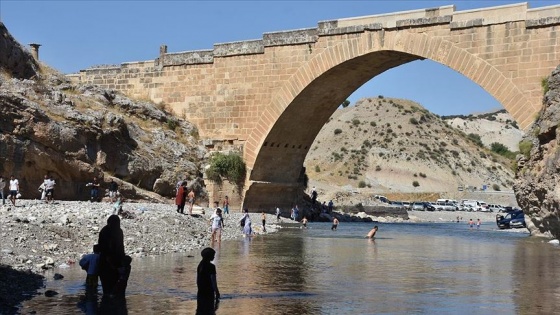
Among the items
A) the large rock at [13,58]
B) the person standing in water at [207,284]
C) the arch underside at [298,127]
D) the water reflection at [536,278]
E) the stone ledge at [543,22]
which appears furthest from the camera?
the arch underside at [298,127]

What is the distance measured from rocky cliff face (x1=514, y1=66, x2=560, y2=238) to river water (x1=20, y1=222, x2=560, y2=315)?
1875mm

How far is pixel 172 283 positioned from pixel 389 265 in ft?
20.1

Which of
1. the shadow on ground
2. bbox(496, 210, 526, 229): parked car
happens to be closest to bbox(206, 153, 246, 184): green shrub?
bbox(496, 210, 526, 229): parked car

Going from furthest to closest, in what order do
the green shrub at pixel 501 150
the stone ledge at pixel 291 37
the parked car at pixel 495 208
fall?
1. the green shrub at pixel 501 150
2. the parked car at pixel 495 208
3. the stone ledge at pixel 291 37

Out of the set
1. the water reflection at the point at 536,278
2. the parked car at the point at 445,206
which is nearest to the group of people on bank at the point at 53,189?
the water reflection at the point at 536,278

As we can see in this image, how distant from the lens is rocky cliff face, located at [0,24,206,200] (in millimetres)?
30250

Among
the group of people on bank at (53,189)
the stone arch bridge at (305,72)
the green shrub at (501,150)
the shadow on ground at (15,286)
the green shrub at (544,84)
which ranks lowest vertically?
the shadow on ground at (15,286)

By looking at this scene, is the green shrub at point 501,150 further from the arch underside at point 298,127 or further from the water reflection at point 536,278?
the water reflection at point 536,278

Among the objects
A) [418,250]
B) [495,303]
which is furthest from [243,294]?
[418,250]

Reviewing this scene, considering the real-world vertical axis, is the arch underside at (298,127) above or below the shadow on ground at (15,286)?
above

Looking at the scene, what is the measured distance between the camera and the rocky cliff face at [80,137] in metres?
30.2

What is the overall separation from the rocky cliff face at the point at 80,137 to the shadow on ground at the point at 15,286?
16639 millimetres

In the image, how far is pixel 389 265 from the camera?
724 inches

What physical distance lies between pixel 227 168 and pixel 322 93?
5.35 m
